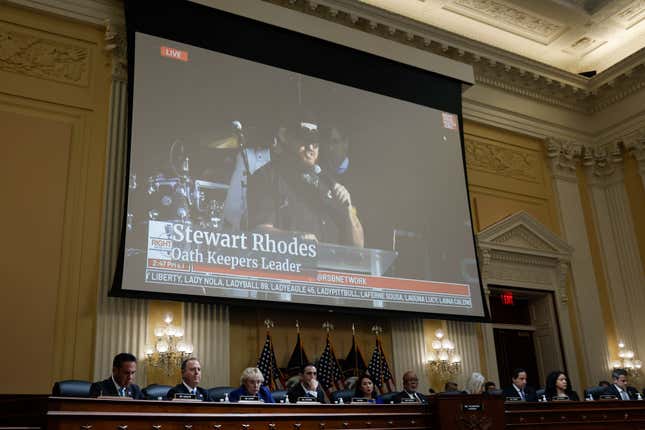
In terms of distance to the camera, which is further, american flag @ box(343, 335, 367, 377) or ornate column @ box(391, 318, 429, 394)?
ornate column @ box(391, 318, 429, 394)

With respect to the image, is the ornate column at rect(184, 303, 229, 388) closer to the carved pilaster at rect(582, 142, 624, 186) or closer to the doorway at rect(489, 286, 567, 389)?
the doorway at rect(489, 286, 567, 389)

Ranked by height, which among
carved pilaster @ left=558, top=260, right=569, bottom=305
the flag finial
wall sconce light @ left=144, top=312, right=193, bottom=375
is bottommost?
wall sconce light @ left=144, top=312, right=193, bottom=375

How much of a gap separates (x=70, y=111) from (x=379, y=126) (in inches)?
153

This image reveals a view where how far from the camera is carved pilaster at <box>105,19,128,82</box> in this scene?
25.5ft

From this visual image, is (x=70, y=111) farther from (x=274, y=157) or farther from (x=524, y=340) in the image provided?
(x=524, y=340)

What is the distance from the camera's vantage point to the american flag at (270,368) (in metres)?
7.35

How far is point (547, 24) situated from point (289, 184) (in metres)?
5.88

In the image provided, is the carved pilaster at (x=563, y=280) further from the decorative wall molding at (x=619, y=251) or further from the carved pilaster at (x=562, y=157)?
the carved pilaster at (x=562, y=157)

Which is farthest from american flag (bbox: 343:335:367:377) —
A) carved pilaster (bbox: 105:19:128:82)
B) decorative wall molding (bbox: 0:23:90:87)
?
decorative wall molding (bbox: 0:23:90:87)

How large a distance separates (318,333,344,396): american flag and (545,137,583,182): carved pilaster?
5.50 m

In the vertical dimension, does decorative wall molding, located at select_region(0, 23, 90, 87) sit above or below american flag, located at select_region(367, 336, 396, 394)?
above

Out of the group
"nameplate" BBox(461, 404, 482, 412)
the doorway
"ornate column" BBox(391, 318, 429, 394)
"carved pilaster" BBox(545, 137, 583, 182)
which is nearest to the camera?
"nameplate" BBox(461, 404, 482, 412)

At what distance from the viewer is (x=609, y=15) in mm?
10914

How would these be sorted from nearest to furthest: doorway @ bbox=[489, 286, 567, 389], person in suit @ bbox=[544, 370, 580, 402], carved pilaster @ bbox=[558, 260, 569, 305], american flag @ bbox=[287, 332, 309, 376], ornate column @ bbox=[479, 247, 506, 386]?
person in suit @ bbox=[544, 370, 580, 402] → american flag @ bbox=[287, 332, 309, 376] → ornate column @ bbox=[479, 247, 506, 386] → doorway @ bbox=[489, 286, 567, 389] → carved pilaster @ bbox=[558, 260, 569, 305]
